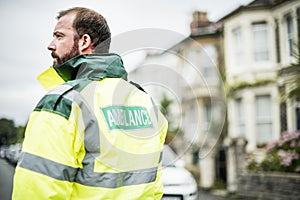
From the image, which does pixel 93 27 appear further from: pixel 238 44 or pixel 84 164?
pixel 238 44

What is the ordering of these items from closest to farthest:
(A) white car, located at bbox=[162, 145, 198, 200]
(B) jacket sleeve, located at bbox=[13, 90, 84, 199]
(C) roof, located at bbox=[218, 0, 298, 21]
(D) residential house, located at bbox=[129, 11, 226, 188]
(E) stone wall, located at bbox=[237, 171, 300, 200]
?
(B) jacket sleeve, located at bbox=[13, 90, 84, 199], (D) residential house, located at bbox=[129, 11, 226, 188], (A) white car, located at bbox=[162, 145, 198, 200], (E) stone wall, located at bbox=[237, 171, 300, 200], (C) roof, located at bbox=[218, 0, 298, 21]

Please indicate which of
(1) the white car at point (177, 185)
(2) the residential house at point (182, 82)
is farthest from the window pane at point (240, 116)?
(2) the residential house at point (182, 82)

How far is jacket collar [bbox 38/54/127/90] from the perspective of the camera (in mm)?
1209

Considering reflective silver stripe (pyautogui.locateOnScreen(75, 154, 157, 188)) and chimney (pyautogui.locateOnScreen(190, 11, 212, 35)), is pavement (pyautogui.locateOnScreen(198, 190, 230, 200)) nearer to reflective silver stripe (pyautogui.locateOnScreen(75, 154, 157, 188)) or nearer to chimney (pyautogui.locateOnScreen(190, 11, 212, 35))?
chimney (pyautogui.locateOnScreen(190, 11, 212, 35))

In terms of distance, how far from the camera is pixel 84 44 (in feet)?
4.18

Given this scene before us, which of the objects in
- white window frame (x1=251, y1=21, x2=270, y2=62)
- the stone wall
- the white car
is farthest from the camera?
white window frame (x1=251, y1=21, x2=270, y2=62)

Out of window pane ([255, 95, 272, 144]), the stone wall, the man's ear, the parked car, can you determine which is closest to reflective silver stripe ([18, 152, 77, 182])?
the man's ear

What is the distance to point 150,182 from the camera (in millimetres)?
1298

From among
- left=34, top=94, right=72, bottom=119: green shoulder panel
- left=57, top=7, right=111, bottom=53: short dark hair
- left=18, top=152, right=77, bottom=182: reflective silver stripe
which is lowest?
left=18, top=152, right=77, bottom=182: reflective silver stripe

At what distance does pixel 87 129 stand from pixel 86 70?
19cm

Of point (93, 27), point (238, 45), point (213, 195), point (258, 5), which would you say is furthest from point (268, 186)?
point (93, 27)

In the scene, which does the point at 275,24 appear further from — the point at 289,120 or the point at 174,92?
the point at 174,92

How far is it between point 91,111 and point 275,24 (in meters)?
13.1

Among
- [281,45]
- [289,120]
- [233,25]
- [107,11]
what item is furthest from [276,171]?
[107,11]
